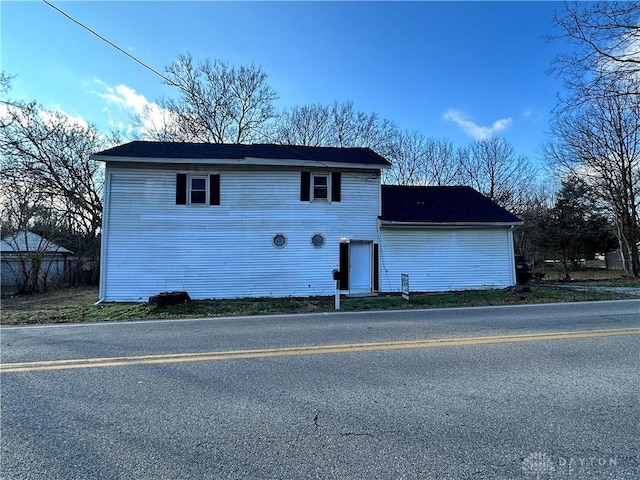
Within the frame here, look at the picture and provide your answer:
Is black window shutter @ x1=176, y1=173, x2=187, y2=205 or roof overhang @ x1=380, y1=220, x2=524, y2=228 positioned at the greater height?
black window shutter @ x1=176, y1=173, x2=187, y2=205

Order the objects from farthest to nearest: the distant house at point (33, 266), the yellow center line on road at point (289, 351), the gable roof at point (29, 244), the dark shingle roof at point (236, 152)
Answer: the gable roof at point (29, 244)
the distant house at point (33, 266)
the dark shingle roof at point (236, 152)
the yellow center line on road at point (289, 351)

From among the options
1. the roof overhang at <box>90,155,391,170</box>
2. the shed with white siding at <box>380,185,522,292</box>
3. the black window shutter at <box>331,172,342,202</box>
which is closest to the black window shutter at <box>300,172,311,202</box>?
the roof overhang at <box>90,155,391,170</box>

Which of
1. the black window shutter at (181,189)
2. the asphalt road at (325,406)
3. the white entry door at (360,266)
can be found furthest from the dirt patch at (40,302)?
the white entry door at (360,266)

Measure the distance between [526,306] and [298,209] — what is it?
8502 mm

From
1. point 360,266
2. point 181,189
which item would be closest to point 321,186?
point 360,266

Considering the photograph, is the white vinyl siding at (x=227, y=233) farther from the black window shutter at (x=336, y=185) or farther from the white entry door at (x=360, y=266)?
the white entry door at (x=360, y=266)

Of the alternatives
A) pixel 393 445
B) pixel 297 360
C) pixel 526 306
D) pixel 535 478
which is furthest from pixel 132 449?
pixel 526 306

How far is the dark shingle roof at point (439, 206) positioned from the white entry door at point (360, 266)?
4.86 feet

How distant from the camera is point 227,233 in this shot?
44.8 feet

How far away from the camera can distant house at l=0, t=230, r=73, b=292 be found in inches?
714

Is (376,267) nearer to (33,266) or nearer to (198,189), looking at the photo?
(198,189)

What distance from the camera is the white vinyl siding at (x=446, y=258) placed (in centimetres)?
1447

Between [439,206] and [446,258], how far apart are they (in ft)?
8.53

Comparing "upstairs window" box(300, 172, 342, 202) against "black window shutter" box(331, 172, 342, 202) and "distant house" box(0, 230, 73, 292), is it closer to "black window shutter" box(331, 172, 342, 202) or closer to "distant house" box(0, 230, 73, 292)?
"black window shutter" box(331, 172, 342, 202)
